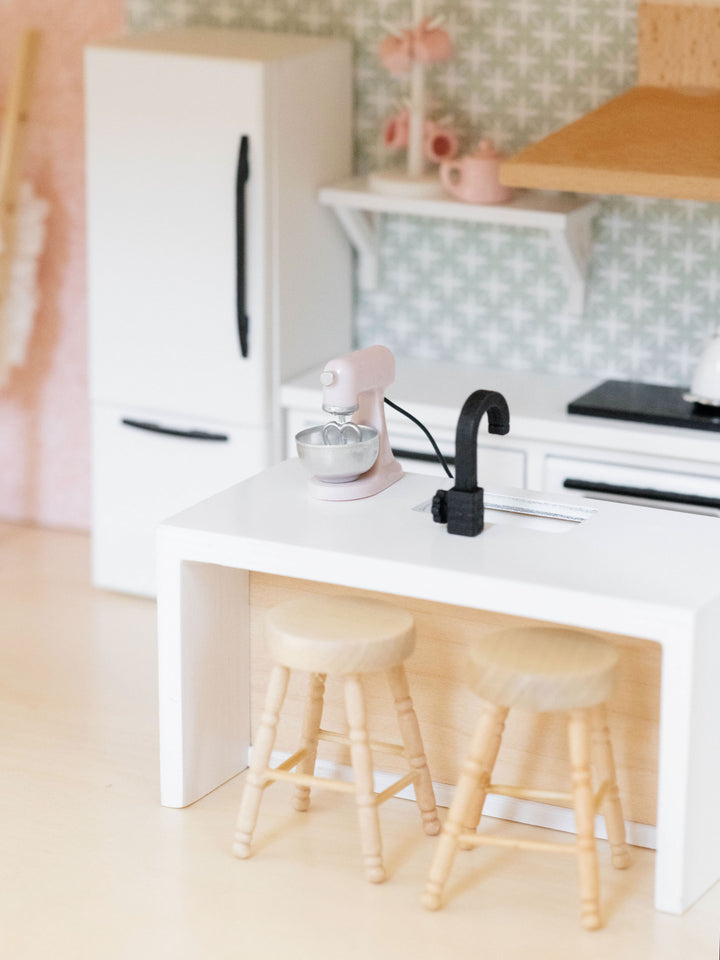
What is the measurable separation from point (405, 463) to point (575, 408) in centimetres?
48

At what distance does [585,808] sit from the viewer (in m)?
2.81

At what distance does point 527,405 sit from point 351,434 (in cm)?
109

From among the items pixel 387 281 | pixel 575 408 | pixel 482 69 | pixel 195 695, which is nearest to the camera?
pixel 195 695

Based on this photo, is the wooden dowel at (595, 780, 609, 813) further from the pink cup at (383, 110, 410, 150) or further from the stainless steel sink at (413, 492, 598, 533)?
the pink cup at (383, 110, 410, 150)

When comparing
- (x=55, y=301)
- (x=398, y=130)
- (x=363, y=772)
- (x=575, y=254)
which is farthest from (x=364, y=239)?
(x=363, y=772)

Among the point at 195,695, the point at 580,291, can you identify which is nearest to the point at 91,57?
the point at 580,291

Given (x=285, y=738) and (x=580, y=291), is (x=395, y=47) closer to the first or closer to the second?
(x=580, y=291)

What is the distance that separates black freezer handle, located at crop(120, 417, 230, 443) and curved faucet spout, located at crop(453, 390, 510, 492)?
1.43 m

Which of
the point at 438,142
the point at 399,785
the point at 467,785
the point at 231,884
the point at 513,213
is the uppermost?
the point at 438,142

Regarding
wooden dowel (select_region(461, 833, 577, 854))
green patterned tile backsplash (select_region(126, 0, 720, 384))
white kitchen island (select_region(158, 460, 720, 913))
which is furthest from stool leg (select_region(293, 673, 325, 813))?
green patterned tile backsplash (select_region(126, 0, 720, 384))

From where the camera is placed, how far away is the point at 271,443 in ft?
14.2

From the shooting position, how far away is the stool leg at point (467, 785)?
9.27ft

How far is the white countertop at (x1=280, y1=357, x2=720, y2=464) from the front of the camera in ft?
12.8

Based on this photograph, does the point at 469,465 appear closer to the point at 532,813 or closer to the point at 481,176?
the point at 532,813
